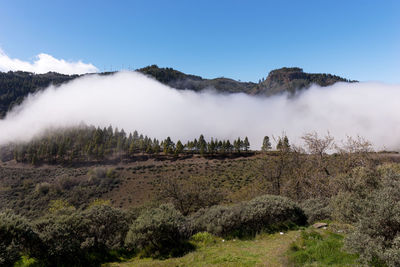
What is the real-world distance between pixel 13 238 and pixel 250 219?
32.8ft

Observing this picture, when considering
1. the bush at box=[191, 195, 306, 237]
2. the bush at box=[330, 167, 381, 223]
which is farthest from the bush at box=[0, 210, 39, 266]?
the bush at box=[330, 167, 381, 223]

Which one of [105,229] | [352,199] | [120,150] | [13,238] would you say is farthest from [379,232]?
[120,150]

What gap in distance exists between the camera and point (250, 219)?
35.1 ft

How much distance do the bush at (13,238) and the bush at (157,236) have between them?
3577 millimetres

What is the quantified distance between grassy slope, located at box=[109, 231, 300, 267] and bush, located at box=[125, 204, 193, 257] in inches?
25.4

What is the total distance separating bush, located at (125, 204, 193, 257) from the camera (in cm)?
880

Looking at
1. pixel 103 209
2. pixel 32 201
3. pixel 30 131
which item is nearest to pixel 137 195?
pixel 32 201

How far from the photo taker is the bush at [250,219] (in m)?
10.7

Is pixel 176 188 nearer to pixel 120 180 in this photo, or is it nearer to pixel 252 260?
pixel 252 260

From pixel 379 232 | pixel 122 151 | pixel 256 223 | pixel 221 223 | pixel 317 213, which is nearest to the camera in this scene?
pixel 379 232

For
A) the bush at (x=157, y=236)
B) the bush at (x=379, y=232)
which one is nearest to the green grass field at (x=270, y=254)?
the bush at (x=379, y=232)

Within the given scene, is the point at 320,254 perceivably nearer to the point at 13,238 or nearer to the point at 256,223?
the point at 256,223

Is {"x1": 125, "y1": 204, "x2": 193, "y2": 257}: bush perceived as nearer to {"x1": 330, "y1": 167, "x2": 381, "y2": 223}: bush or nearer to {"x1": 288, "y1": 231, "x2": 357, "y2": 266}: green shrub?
{"x1": 288, "y1": 231, "x2": 357, "y2": 266}: green shrub

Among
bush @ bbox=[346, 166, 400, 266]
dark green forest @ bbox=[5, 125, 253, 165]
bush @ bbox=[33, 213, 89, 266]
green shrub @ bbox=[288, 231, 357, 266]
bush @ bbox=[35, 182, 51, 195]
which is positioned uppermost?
bush @ bbox=[346, 166, 400, 266]
